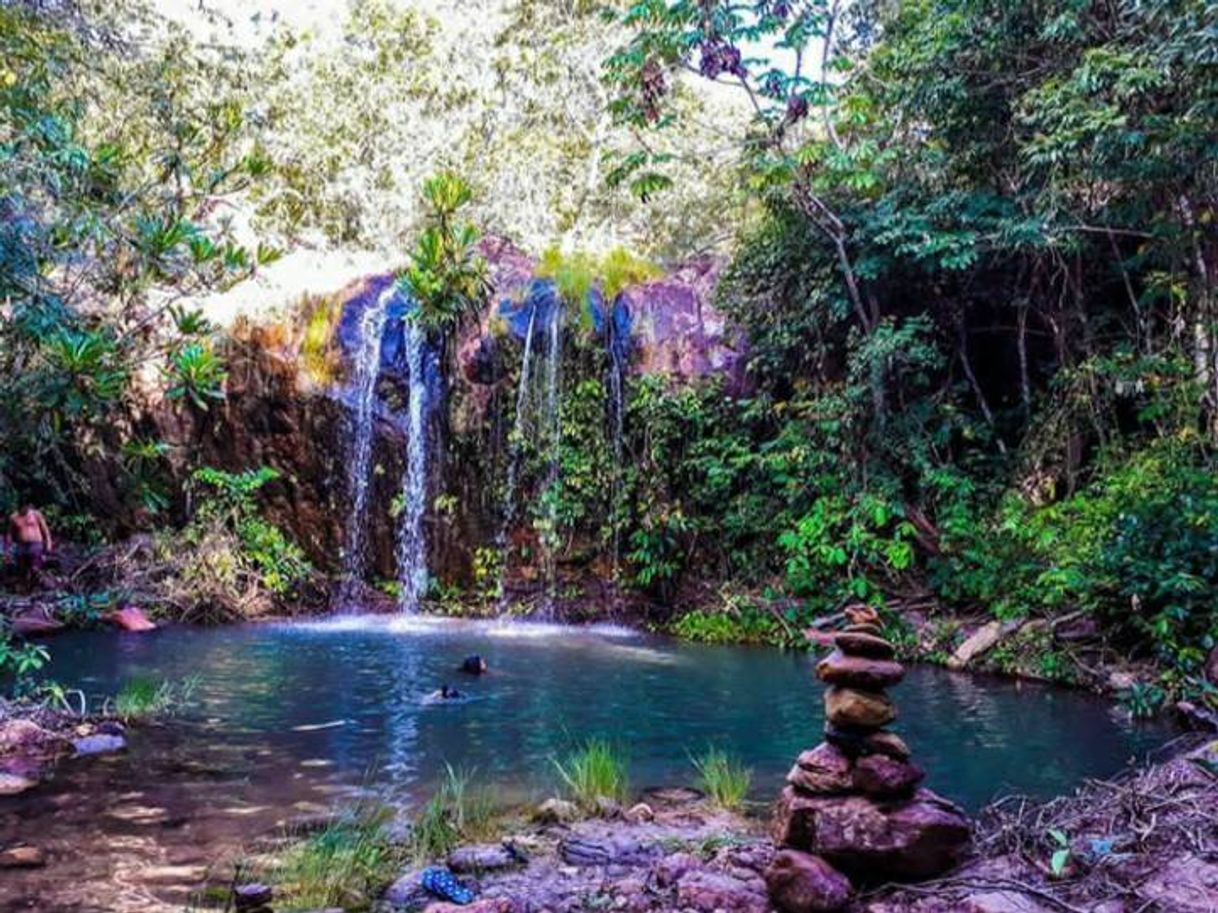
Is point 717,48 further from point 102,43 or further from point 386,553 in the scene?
point 386,553

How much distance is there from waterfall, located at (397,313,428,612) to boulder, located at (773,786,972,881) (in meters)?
10.5

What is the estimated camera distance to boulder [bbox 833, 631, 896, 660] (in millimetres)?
3713

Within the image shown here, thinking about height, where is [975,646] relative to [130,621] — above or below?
below

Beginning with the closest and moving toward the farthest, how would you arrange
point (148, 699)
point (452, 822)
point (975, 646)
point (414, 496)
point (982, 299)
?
point (452, 822) → point (148, 699) → point (975, 646) → point (982, 299) → point (414, 496)

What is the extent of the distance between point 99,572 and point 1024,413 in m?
11.6

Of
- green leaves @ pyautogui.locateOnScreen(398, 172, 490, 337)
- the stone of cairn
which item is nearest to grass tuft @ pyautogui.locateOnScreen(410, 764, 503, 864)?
the stone of cairn

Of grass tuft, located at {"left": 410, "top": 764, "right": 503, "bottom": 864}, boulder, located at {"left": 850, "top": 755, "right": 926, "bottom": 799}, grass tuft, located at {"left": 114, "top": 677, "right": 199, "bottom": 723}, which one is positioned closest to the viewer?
boulder, located at {"left": 850, "top": 755, "right": 926, "bottom": 799}

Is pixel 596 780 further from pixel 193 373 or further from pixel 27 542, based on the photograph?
pixel 27 542

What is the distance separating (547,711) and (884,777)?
392 cm

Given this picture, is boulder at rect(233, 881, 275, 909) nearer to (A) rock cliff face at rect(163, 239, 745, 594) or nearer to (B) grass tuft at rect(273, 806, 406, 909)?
(B) grass tuft at rect(273, 806, 406, 909)

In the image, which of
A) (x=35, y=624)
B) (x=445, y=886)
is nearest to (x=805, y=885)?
(x=445, y=886)

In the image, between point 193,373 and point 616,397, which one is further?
point 616,397

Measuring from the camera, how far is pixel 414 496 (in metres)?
13.5

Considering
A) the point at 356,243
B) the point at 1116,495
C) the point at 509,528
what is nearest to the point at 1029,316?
the point at 1116,495
